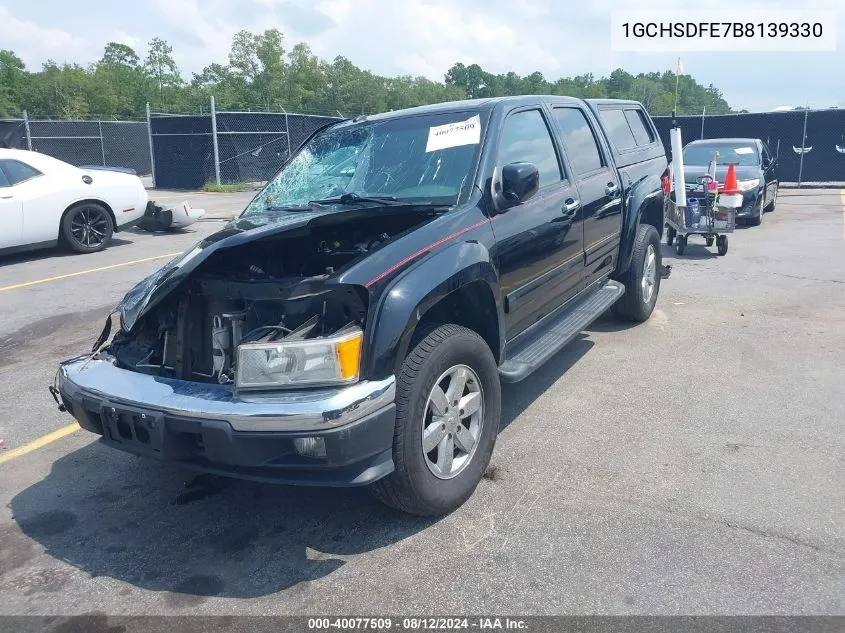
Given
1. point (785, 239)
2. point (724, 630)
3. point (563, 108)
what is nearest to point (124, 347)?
point (724, 630)

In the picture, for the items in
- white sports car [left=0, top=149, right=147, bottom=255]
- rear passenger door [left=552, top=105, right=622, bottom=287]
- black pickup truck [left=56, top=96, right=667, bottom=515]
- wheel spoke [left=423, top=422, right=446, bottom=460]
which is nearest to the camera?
black pickup truck [left=56, top=96, right=667, bottom=515]

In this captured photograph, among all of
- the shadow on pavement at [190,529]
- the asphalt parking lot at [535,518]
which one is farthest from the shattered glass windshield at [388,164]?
the shadow on pavement at [190,529]

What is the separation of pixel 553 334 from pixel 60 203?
28.7 feet

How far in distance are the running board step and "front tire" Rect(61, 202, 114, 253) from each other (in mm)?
8456

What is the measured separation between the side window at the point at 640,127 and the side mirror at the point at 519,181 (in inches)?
121

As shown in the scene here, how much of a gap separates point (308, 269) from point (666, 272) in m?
4.44

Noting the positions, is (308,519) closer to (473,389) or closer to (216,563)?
(216,563)

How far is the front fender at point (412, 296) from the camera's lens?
9.52ft

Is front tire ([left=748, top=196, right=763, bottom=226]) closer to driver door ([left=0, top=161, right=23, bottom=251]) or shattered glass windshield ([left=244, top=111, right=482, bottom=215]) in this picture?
shattered glass windshield ([left=244, top=111, right=482, bottom=215])

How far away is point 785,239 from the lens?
1138 cm

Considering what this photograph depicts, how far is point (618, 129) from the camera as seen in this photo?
605 centimetres

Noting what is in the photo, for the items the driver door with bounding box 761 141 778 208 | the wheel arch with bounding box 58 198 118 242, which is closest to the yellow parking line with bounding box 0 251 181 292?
the wheel arch with bounding box 58 198 118 242

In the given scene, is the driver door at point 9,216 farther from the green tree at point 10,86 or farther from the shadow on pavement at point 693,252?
the green tree at point 10,86

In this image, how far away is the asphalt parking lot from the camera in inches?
110
